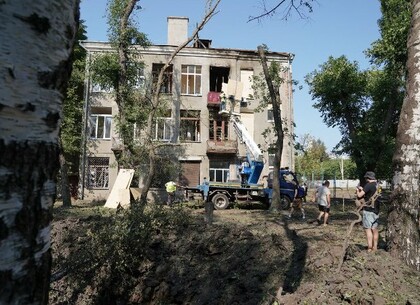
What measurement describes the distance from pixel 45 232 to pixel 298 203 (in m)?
16.2

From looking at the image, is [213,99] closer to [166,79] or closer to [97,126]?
[166,79]

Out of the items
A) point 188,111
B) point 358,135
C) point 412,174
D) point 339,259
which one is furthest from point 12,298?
point 188,111

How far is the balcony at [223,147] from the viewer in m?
27.8

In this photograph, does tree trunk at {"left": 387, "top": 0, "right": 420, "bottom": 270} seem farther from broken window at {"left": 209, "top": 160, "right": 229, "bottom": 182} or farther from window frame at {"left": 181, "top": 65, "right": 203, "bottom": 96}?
window frame at {"left": 181, "top": 65, "right": 203, "bottom": 96}

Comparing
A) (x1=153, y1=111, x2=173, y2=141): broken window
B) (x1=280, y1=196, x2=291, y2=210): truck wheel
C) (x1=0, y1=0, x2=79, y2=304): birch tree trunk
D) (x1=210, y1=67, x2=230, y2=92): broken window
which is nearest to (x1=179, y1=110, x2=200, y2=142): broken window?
(x1=153, y1=111, x2=173, y2=141): broken window

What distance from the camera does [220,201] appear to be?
66.3 ft

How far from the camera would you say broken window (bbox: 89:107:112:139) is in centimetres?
2872

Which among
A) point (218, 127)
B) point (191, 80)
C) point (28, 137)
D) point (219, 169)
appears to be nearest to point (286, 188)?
point (219, 169)

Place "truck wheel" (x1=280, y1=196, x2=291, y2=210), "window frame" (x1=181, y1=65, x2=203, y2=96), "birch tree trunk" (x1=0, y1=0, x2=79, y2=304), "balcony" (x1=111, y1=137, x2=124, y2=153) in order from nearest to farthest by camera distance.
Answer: "birch tree trunk" (x1=0, y1=0, x2=79, y2=304)
"truck wheel" (x1=280, y1=196, x2=291, y2=210)
"balcony" (x1=111, y1=137, x2=124, y2=153)
"window frame" (x1=181, y1=65, x2=203, y2=96)

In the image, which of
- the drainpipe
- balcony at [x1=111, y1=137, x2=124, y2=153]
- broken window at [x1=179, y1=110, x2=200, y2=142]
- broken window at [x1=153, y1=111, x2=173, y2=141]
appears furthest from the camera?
broken window at [x1=179, y1=110, x2=200, y2=142]

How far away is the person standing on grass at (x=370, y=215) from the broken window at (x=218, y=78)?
890 inches

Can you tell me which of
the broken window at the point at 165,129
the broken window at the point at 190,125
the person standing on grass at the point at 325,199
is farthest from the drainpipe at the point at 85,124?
the person standing on grass at the point at 325,199

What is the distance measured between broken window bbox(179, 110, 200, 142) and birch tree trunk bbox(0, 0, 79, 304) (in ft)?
90.1

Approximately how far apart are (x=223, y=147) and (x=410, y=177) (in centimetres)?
2088
